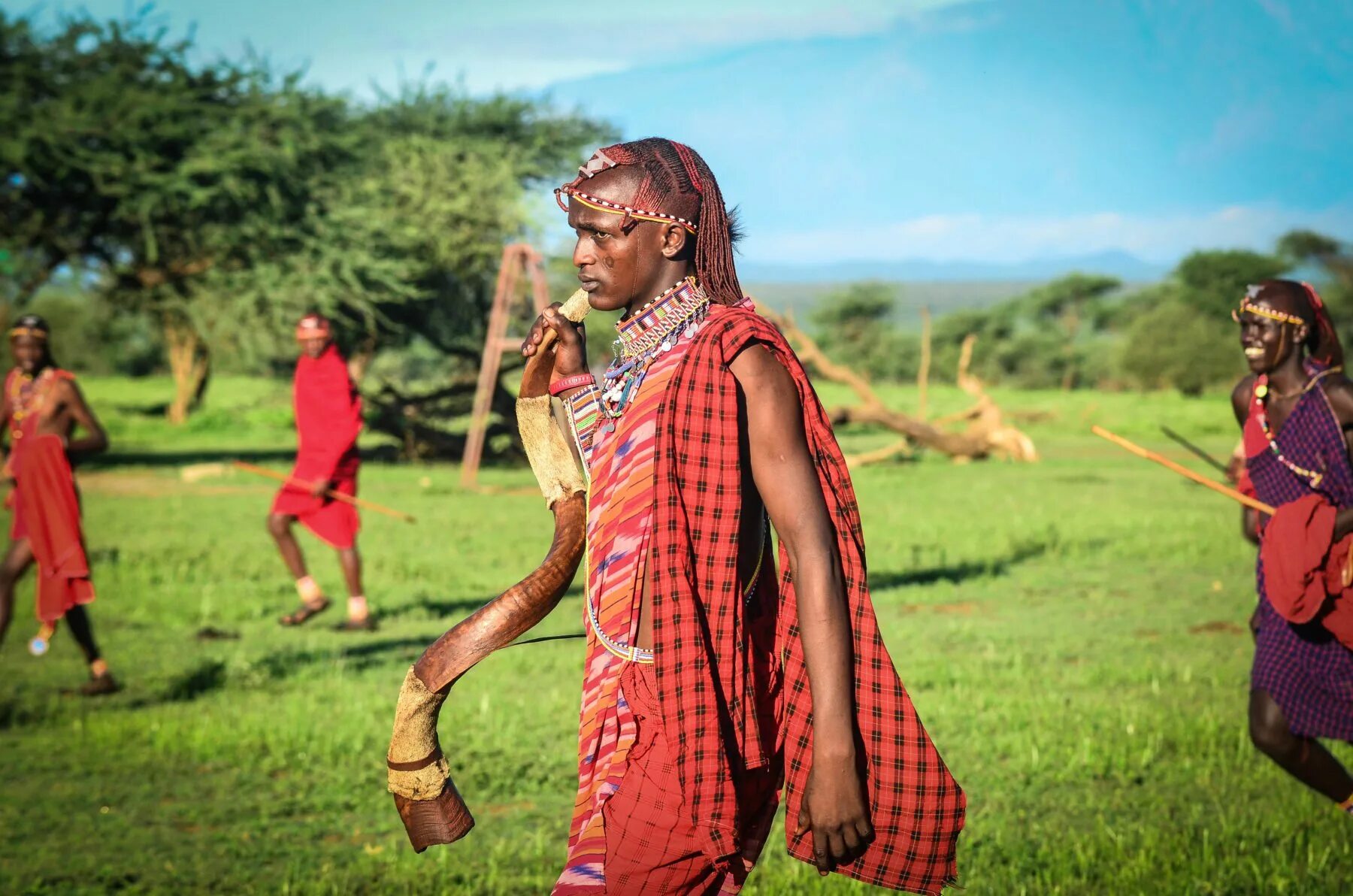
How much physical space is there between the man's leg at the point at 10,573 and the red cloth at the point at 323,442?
2.15 metres

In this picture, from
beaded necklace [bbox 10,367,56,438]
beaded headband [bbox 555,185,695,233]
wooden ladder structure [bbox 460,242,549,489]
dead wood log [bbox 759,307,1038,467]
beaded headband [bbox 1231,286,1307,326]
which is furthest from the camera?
dead wood log [bbox 759,307,1038,467]

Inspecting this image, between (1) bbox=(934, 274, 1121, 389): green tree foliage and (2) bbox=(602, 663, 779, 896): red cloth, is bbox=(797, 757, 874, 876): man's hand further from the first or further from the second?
(1) bbox=(934, 274, 1121, 389): green tree foliage

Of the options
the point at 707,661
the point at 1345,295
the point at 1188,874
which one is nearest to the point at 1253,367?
the point at 1188,874

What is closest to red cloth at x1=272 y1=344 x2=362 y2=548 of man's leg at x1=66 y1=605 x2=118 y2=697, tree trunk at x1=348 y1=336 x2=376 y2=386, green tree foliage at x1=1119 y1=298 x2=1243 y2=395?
man's leg at x1=66 y1=605 x2=118 y2=697

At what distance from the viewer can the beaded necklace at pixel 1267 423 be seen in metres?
5.22

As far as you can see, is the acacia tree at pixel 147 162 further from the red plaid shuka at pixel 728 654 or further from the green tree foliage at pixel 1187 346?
the green tree foliage at pixel 1187 346

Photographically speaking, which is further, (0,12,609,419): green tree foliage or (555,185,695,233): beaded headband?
(0,12,609,419): green tree foliage

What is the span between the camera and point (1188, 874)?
16.4 feet

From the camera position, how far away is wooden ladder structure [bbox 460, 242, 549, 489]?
61.3ft

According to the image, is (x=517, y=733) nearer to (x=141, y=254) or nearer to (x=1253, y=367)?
(x=1253, y=367)

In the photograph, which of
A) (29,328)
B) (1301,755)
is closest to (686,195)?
(1301,755)

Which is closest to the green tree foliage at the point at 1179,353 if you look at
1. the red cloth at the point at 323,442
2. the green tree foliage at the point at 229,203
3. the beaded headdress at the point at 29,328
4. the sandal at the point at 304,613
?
the green tree foliage at the point at 229,203

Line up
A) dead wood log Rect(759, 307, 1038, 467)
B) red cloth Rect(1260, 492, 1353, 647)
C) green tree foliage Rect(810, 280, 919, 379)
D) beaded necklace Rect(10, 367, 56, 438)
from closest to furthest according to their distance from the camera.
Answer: red cloth Rect(1260, 492, 1353, 647) < beaded necklace Rect(10, 367, 56, 438) < dead wood log Rect(759, 307, 1038, 467) < green tree foliage Rect(810, 280, 919, 379)

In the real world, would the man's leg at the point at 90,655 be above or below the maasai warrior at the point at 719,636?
below
